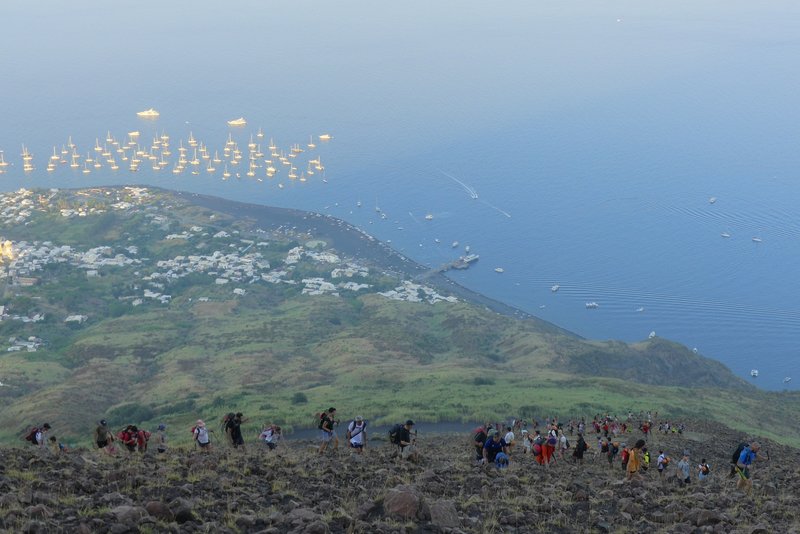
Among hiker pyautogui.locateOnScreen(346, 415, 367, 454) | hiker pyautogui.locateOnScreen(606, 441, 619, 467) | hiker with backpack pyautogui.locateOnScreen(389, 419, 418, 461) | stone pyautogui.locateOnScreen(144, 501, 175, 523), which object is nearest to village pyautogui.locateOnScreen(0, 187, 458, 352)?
hiker pyautogui.locateOnScreen(346, 415, 367, 454)

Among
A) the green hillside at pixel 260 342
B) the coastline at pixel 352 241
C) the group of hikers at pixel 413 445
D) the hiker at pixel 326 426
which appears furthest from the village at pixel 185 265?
the hiker at pixel 326 426

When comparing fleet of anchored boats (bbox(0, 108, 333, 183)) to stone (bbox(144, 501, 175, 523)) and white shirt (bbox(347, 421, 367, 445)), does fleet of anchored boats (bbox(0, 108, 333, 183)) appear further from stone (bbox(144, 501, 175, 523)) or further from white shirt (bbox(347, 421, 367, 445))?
stone (bbox(144, 501, 175, 523))

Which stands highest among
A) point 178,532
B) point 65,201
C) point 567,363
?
point 65,201

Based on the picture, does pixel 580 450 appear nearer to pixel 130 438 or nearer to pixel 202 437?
pixel 202 437

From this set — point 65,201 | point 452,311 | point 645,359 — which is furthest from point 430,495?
point 65,201

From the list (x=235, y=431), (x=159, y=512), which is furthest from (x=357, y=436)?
(x=159, y=512)

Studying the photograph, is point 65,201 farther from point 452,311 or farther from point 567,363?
point 567,363
